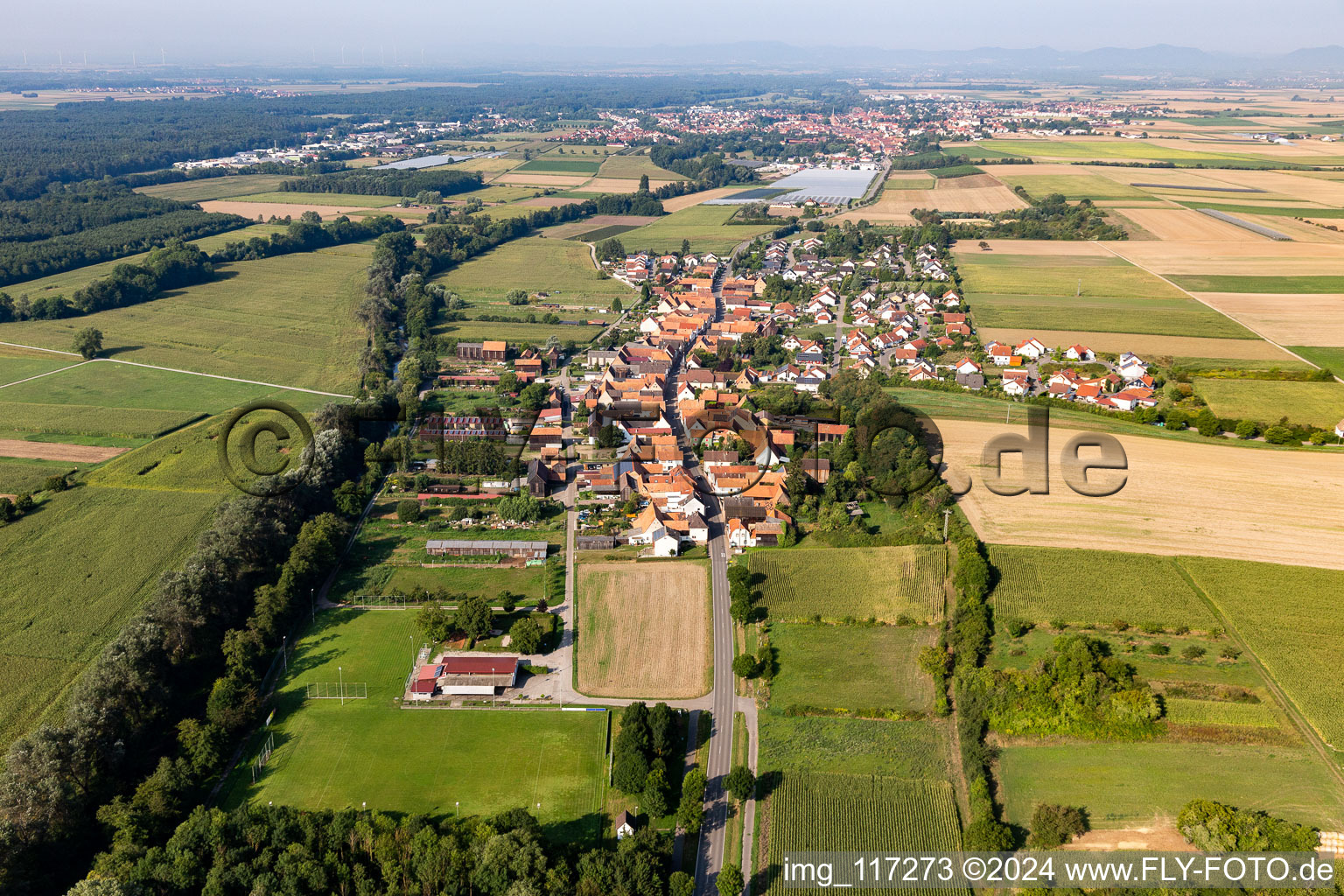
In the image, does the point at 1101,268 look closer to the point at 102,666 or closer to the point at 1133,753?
the point at 1133,753

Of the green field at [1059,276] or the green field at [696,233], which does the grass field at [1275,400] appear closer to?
the green field at [1059,276]

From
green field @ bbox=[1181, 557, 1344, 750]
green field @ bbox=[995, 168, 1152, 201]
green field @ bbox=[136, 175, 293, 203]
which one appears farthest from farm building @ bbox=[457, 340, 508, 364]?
green field @ bbox=[995, 168, 1152, 201]

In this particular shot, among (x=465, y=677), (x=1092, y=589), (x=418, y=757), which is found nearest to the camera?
(x=418, y=757)

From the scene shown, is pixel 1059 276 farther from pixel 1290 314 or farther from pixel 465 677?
pixel 465 677

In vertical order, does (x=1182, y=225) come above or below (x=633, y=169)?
below

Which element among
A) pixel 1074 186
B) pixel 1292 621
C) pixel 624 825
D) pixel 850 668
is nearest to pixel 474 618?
pixel 624 825

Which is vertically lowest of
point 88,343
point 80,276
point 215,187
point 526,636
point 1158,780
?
point 1158,780

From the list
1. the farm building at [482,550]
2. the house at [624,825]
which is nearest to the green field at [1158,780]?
the house at [624,825]

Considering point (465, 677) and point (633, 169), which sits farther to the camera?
point (633, 169)
